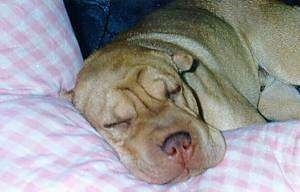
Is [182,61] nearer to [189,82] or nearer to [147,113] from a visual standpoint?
[189,82]

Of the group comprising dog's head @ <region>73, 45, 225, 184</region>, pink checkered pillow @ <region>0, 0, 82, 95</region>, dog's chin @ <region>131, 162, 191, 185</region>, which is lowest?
dog's chin @ <region>131, 162, 191, 185</region>

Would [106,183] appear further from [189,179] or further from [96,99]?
[96,99]

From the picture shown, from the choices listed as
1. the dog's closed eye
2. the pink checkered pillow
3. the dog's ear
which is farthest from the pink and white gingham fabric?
the dog's ear

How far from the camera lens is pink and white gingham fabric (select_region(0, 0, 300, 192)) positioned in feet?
5.99

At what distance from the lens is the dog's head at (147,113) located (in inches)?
79.0

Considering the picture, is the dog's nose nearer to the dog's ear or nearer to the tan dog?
the tan dog

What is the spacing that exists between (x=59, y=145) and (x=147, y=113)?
35 cm

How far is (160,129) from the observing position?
2.04m

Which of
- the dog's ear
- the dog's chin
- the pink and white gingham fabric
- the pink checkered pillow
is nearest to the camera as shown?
the pink and white gingham fabric

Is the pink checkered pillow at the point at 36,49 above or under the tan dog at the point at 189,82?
above

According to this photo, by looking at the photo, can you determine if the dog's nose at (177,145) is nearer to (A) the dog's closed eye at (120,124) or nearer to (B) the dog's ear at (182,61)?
(A) the dog's closed eye at (120,124)

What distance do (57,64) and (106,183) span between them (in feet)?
2.10

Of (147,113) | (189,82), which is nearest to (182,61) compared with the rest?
(189,82)

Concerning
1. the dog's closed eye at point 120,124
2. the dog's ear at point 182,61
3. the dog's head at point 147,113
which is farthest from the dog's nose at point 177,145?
the dog's ear at point 182,61
